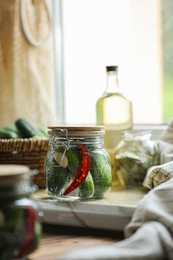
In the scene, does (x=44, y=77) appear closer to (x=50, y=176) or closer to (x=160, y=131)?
(x=160, y=131)

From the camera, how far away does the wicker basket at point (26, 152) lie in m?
1.28

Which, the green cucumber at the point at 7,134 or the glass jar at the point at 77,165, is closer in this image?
the glass jar at the point at 77,165

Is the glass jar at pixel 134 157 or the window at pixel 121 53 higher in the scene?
the window at pixel 121 53

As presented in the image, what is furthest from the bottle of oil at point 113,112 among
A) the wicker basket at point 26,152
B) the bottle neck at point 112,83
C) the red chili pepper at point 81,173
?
the red chili pepper at point 81,173

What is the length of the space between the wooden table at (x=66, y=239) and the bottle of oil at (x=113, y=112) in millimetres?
381

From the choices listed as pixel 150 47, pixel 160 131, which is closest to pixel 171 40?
pixel 150 47

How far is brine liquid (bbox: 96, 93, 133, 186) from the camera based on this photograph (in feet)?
4.59

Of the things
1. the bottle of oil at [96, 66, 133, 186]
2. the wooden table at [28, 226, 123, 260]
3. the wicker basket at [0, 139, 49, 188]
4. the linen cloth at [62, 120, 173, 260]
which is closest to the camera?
the linen cloth at [62, 120, 173, 260]

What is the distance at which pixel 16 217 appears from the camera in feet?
2.35

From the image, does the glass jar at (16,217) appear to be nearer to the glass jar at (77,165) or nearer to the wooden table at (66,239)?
the wooden table at (66,239)

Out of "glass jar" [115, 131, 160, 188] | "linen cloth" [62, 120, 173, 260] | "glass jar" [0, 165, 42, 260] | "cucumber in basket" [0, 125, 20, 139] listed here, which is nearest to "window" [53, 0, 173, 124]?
"glass jar" [115, 131, 160, 188]

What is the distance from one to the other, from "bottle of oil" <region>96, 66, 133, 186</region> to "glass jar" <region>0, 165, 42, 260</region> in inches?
26.2

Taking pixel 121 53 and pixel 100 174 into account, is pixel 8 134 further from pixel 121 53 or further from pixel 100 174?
pixel 121 53

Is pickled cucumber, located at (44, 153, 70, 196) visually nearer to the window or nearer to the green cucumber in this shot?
the green cucumber
